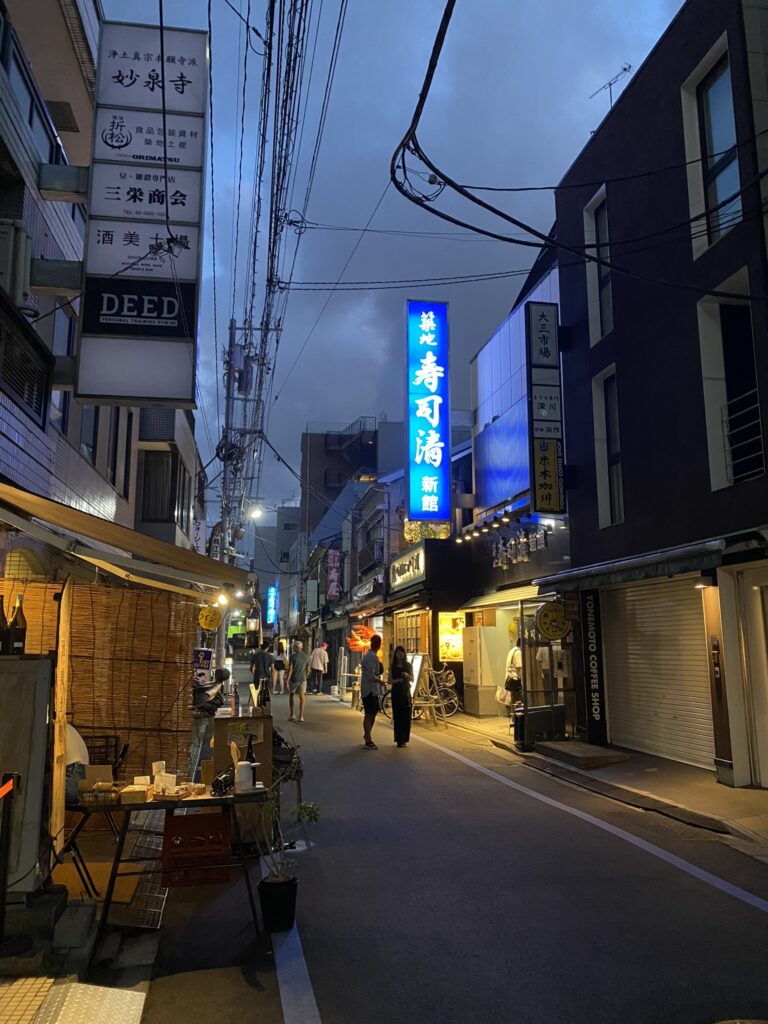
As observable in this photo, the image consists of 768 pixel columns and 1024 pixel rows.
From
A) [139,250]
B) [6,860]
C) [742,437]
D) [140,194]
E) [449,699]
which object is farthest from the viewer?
[449,699]

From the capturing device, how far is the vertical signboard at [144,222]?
27.1ft

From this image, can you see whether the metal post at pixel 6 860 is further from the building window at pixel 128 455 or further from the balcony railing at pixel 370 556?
the balcony railing at pixel 370 556

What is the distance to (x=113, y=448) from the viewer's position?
15.6 m

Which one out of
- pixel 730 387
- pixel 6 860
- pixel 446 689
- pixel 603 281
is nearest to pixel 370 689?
pixel 446 689

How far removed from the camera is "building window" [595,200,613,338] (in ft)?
45.7

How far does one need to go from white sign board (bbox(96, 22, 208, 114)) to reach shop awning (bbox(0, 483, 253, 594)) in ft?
18.0

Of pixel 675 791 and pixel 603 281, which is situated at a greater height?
pixel 603 281

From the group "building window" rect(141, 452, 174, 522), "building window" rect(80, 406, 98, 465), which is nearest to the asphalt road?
"building window" rect(80, 406, 98, 465)

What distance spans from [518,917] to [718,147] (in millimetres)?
10799

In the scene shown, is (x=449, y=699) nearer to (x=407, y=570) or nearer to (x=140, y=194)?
(x=407, y=570)

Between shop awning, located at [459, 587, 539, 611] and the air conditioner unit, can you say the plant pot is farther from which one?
shop awning, located at [459, 587, 539, 611]

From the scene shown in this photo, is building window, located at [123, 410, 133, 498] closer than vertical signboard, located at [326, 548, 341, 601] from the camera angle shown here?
Yes

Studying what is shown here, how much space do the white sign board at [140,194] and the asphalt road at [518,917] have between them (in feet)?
23.7

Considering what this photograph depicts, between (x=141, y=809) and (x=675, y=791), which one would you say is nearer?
(x=141, y=809)
